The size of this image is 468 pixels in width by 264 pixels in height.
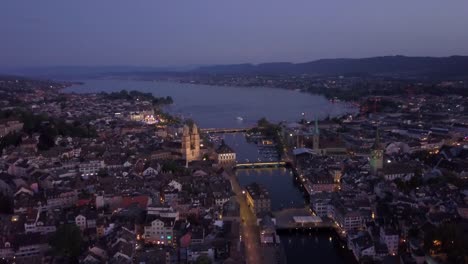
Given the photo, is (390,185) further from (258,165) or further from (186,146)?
(186,146)

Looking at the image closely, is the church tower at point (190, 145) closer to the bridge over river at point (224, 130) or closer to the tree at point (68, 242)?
the bridge over river at point (224, 130)

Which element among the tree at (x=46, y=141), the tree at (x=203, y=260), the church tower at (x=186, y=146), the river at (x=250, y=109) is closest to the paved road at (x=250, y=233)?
the tree at (x=203, y=260)

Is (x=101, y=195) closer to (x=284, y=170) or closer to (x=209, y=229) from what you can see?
(x=209, y=229)

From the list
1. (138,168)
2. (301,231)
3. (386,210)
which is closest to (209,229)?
(301,231)

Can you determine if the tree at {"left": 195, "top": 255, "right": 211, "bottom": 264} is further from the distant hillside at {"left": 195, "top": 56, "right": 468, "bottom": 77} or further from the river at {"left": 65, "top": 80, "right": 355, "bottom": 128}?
the distant hillside at {"left": 195, "top": 56, "right": 468, "bottom": 77}

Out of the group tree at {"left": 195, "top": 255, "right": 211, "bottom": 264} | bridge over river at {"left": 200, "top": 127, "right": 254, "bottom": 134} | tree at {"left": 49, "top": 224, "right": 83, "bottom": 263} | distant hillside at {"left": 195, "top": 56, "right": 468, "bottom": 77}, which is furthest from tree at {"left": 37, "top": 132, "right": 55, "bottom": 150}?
distant hillside at {"left": 195, "top": 56, "right": 468, "bottom": 77}
